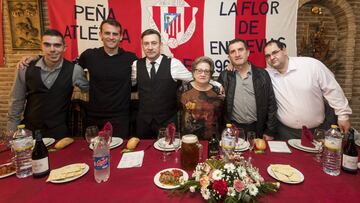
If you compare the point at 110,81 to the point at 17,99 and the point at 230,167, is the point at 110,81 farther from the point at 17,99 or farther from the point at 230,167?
the point at 230,167

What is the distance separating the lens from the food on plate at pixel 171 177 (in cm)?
115

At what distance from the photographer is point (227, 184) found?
98 cm

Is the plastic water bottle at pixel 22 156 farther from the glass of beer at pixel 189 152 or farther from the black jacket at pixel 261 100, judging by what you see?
the black jacket at pixel 261 100

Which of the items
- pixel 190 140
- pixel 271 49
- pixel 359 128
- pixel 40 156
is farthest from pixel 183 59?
pixel 359 128

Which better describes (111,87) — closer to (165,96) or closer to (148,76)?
(148,76)

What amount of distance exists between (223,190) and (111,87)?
171 centimetres

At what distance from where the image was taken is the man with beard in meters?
2.14

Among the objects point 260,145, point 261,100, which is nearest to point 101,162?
point 260,145

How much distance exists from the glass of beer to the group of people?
73cm

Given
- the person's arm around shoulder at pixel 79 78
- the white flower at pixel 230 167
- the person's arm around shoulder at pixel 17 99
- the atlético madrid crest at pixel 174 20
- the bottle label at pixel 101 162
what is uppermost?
the atlético madrid crest at pixel 174 20

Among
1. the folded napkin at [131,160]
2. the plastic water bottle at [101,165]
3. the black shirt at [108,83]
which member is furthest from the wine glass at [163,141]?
the black shirt at [108,83]

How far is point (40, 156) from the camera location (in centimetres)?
123

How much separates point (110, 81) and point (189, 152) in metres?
1.37

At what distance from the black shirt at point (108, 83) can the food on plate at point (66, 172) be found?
1085 millimetres
